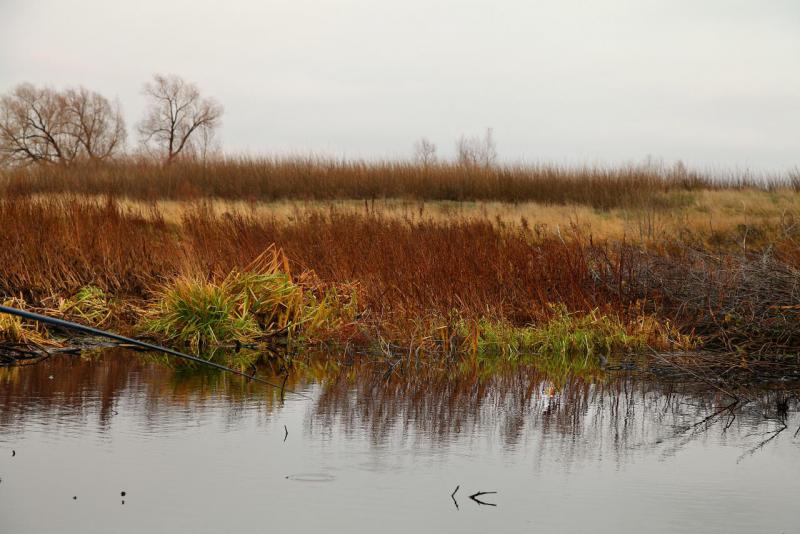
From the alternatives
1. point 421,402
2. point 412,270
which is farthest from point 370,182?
point 421,402

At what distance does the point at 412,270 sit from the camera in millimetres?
11891

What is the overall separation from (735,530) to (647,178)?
2706 cm

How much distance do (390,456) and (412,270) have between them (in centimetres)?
640

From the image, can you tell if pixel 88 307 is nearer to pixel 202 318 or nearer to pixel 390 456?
pixel 202 318

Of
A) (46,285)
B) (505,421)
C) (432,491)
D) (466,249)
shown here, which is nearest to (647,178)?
(466,249)

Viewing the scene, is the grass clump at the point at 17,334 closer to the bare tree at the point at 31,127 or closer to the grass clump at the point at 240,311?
the grass clump at the point at 240,311

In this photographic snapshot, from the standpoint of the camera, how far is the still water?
177 inches

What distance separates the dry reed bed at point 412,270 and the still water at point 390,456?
2.57 m

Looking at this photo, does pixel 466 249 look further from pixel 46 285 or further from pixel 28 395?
pixel 28 395

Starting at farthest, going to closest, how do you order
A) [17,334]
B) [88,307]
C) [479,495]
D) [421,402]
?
1. [88,307]
2. [17,334]
3. [421,402]
4. [479,495]

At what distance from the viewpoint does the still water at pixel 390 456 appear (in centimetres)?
450

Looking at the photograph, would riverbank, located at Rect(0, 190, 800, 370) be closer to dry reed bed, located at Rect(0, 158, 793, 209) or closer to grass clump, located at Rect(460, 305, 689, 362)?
grass clump, located at Rect(460, 305, 689, 362)

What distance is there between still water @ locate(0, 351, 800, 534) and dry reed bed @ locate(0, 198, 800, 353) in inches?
101

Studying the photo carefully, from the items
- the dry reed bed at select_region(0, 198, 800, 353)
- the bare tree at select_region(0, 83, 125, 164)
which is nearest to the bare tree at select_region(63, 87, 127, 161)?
the bare tree at select_region(0, 83, 125, 164)
